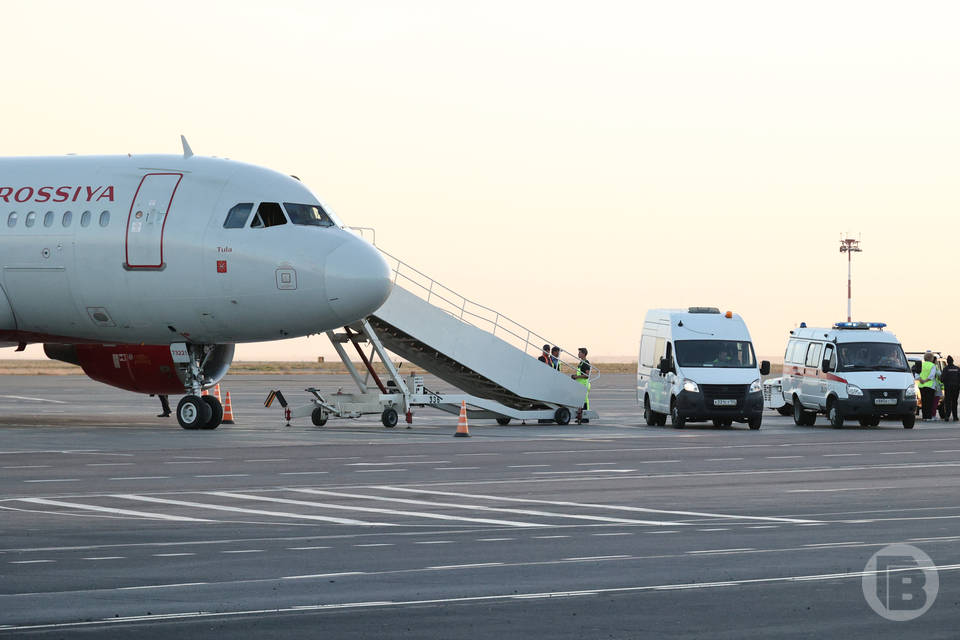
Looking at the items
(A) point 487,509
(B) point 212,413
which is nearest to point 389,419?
(B) point 212,413

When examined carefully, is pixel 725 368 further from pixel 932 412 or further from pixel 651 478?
pixel 651 478

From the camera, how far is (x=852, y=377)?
122ft

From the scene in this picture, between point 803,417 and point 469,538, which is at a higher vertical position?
point 803,417

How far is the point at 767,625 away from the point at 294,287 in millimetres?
21493

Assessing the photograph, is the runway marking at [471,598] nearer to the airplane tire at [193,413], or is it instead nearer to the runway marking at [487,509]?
the runway marking at [487,509]

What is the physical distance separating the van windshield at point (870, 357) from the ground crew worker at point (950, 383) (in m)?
4.46

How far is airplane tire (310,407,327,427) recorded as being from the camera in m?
35.9

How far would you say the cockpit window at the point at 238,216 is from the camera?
30953 millimetres

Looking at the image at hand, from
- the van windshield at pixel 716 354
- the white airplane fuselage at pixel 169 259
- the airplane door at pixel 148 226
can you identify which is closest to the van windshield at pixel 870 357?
the van windshield at pixel 716 354

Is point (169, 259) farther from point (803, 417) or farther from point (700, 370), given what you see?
point (803, 417)

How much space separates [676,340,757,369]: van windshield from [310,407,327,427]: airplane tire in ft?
28.5

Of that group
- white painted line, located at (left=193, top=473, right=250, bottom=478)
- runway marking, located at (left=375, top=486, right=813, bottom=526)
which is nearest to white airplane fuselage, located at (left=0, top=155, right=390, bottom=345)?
white painted line, located at (left=193, top=473, right=250, bottom=478)

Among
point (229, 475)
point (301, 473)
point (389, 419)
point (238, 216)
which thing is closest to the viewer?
point (229, 475)

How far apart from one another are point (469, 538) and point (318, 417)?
21492 mm
